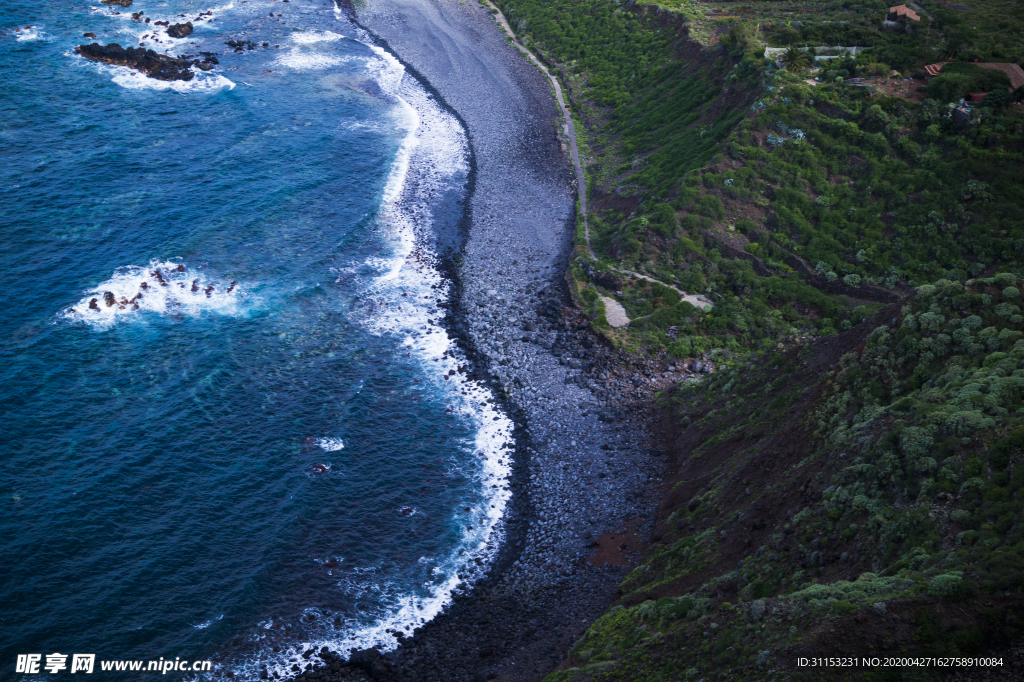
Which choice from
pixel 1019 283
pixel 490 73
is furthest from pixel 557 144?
pixel 1019 283

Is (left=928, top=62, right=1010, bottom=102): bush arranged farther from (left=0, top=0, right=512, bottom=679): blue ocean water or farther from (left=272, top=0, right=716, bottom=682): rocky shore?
(left=0, top=0, right=512, bottom=679): blue ocean water

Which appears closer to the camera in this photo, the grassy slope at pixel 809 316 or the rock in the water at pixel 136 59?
the grassy slope at pixel 809 316

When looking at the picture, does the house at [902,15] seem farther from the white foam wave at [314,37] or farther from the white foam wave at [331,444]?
the white foam wave at [314,37]

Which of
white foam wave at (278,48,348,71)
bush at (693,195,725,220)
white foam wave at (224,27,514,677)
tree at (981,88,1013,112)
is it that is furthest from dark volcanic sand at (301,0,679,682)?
tree at (981,88,1013,112)

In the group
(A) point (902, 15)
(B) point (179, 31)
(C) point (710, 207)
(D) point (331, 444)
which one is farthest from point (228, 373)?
(A) point (902, 15)

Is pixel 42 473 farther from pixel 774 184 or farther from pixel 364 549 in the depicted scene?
pixel 774 184

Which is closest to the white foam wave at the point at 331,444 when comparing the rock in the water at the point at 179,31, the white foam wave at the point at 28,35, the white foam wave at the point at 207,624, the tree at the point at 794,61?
the white foam wave at the point at 207,624

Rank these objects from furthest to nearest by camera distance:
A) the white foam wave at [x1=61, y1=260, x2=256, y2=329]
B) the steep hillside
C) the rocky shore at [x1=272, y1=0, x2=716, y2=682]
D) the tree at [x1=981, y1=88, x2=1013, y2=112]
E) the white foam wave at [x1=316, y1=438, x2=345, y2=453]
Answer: the tree at [x1=981, y1=88, x2=1013, y2=112], the white foam wave at [x1=61, y1=260, x2=256, y2=329], the white foam wave at [x1=316, y1=438, x2=345, y2=453], the rocky shore at [x1=272, y1=0, x2=716, y2=682], the steep hillside
